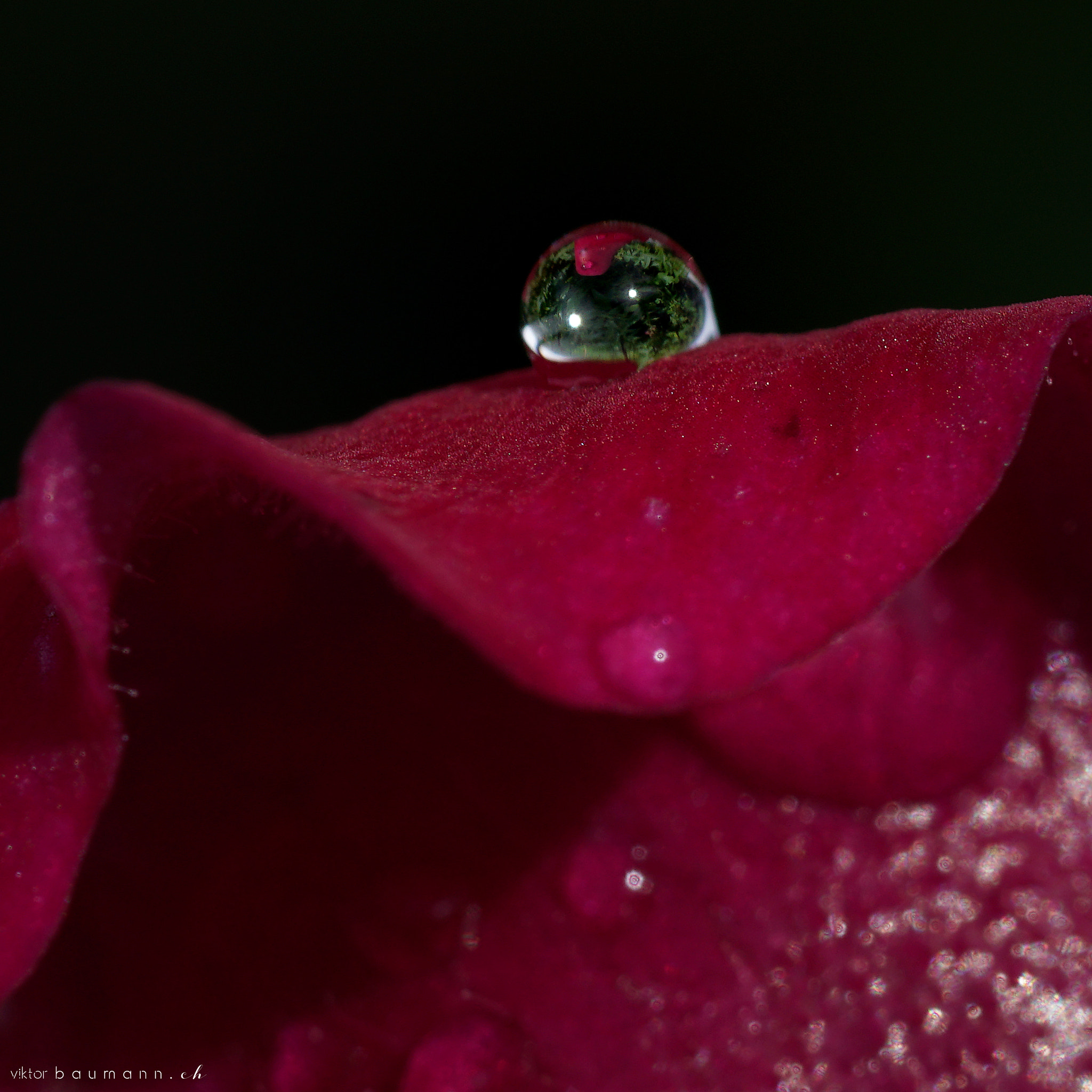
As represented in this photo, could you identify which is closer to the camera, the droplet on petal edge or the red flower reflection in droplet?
the red flower reflection in droplet

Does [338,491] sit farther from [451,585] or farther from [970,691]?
[970,691]

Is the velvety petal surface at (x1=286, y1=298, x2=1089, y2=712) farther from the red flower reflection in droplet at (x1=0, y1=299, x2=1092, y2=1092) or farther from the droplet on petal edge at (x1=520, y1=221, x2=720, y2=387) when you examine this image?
the droplet on petal edge at (x1=520, y1=221, x2=720, y2=387)

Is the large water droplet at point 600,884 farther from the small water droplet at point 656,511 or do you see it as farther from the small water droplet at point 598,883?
the small water droplet at point 656,511

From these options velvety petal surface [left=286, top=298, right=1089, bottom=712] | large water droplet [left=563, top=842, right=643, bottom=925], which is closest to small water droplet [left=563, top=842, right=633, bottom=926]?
large water droplet [left=563, top=842, right=643, bottom=925]

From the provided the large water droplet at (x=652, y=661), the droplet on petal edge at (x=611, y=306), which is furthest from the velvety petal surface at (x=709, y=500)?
the droplet on petal edge at (x=611, y=306)

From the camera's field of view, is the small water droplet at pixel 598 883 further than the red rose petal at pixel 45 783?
Yes

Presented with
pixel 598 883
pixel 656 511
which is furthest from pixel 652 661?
pixel 598 883
